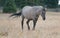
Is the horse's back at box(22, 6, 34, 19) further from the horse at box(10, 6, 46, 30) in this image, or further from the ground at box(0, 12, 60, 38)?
the ground at box(0, 12, 60, 38)

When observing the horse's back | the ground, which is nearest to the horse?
the horse's back

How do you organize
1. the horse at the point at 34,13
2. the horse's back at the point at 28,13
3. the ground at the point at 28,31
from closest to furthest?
the ground at the point at 28,31
the horse at the point at 34,13
the horse's back at the point at 28,13

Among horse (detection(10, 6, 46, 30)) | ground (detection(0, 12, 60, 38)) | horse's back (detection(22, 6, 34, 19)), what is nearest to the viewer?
ground (detection(0, 12, 60, 38))

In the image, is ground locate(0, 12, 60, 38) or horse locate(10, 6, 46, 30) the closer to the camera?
ground locate(0, 12, 60, 38)

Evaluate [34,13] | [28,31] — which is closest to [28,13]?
[34,13]

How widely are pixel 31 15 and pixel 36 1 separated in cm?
3121

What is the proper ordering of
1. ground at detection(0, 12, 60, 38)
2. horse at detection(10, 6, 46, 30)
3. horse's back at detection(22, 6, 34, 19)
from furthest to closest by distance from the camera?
1. horse's back at detection(22, 6, 34, 19)
2. horse at detection(10, 6, 46, 30)
3. ground at detection(0, 12, 60, 38)

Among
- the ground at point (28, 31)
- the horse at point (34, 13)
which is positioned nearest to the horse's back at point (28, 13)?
the horse at point (34, 13)

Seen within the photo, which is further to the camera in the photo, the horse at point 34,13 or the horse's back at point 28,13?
the horse's back at point 28,13

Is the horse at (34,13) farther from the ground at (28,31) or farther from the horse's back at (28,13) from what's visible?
the ground at (28,31)

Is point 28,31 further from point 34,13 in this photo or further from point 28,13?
point 28,13

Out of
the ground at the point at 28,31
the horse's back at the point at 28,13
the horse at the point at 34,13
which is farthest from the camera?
the horse's back at the point at 28,13

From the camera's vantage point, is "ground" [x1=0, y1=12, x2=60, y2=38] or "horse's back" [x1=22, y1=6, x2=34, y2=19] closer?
"ground" [x1=0, y1=12, x2=60, y2=38]

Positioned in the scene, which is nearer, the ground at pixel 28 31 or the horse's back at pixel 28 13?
the ground at pixel 28 31
